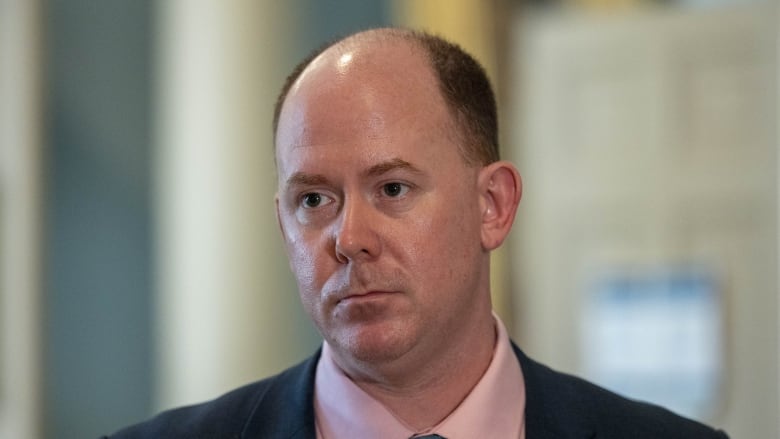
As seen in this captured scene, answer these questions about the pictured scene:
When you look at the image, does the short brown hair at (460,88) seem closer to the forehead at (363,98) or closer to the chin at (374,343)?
the forehead at (363,98)

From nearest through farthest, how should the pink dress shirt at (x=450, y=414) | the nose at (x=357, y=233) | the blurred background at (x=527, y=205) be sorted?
the nose at (x=357, y=233) → the pink dress shirt at (x=450, y=414) → the blurred background at (x=527, y=205)

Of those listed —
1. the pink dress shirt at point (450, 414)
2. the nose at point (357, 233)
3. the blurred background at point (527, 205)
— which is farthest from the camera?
the blurred background at point (527, 205)

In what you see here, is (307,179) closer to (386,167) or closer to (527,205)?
(386,167)

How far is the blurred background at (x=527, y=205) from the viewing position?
198 inches

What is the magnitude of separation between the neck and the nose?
223 millimetres

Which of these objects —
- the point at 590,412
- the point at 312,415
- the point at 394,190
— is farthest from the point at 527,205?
the point at 394,190

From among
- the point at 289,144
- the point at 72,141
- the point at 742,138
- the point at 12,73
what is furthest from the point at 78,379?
the point at 289,144

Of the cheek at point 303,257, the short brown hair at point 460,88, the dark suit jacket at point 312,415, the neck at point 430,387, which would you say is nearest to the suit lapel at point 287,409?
the dark suit jacket at point 312,415

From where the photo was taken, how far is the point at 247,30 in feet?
16.7

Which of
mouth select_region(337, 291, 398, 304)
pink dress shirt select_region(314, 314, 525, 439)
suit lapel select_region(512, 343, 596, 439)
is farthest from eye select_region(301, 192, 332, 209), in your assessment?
suit lapel select_region(512, 343, 596, 439)

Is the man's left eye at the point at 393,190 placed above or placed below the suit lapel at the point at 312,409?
above

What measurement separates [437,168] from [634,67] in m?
4.14

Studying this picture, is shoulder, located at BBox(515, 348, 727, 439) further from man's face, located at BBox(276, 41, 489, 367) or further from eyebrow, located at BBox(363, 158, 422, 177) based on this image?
eyebrow, located at BBox(363, 158, 422, 177)

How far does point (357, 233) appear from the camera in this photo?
1.87m
